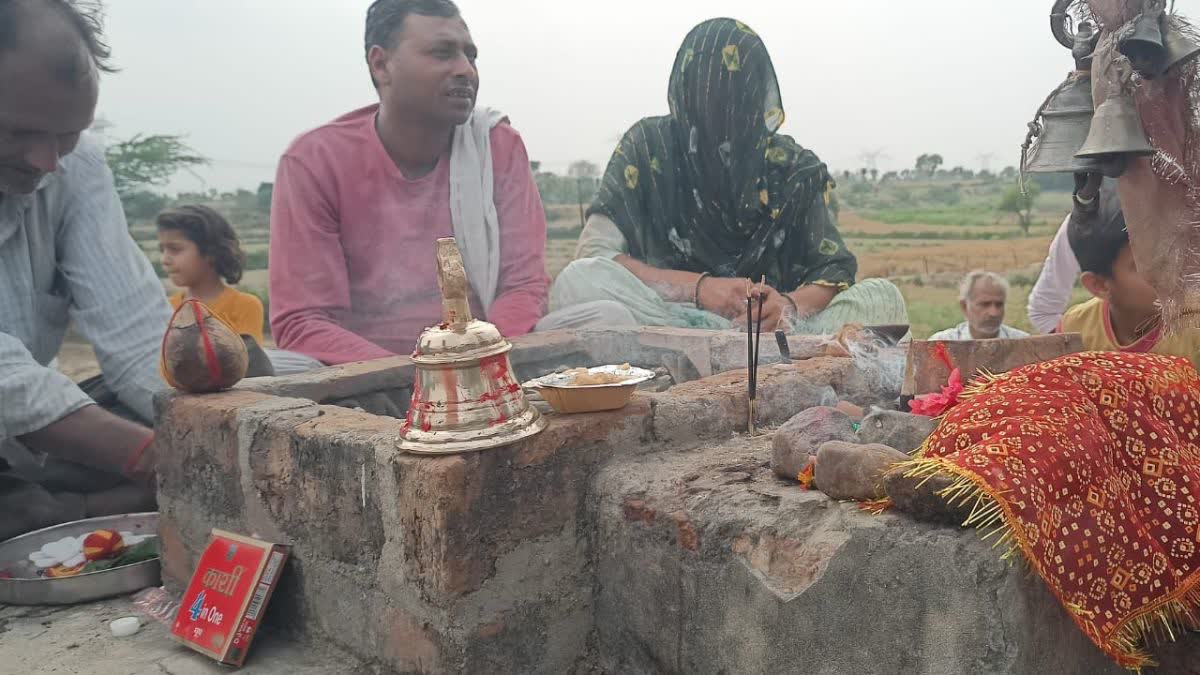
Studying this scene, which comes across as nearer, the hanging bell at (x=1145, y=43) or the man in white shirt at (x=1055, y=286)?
the hanging bell at (x=1145, y=43)

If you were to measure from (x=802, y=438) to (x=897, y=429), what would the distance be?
0.23 metres

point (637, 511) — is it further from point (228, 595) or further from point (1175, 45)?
point (1175, 45)

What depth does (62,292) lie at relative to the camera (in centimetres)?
407

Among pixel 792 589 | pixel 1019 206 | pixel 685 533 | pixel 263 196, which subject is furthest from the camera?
pixel 1019 206

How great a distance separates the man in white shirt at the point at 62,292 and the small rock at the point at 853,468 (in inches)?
104

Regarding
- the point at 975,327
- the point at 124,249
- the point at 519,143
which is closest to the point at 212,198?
the point at 124,249

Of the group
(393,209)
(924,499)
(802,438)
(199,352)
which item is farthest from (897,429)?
(393,209)

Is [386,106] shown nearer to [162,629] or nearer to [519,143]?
[519,143]

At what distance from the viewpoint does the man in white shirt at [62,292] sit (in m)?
3.30

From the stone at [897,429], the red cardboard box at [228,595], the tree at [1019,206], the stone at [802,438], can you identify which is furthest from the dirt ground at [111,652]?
the tree at [1019,206]

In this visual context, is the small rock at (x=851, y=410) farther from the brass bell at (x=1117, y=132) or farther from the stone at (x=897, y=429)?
the brass bell at (x=1117, y=132)

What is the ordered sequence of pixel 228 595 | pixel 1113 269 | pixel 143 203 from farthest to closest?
pixel 143 203 < pixel 1113 269 < pixel 228 595

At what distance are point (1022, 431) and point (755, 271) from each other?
147 inches

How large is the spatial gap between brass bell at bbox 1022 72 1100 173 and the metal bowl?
315cm
